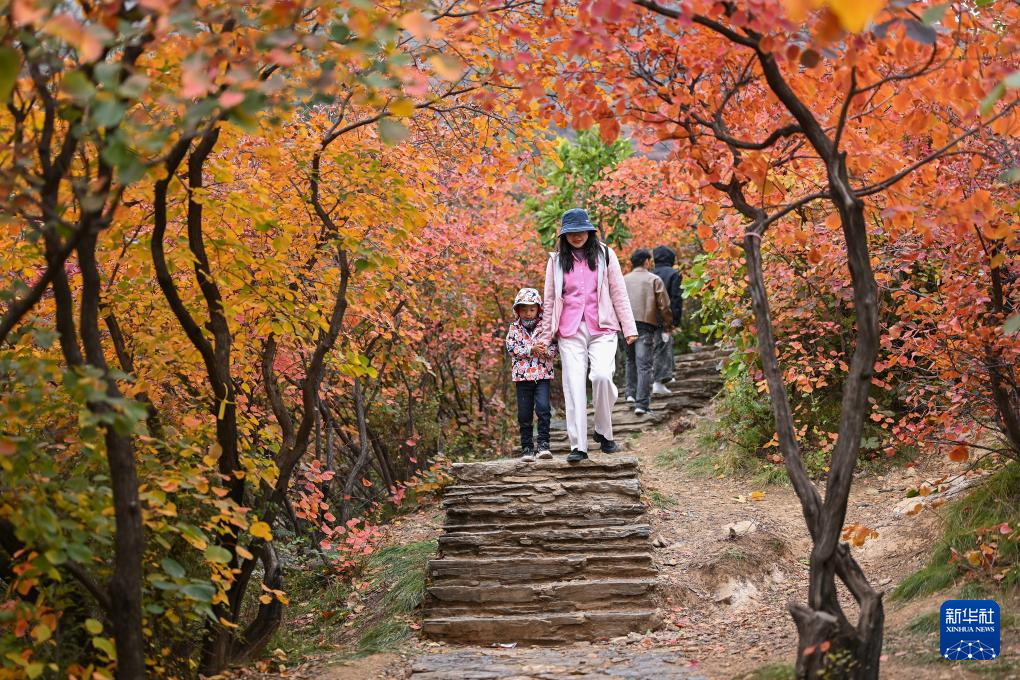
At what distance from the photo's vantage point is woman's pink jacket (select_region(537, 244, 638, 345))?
7.62 meters

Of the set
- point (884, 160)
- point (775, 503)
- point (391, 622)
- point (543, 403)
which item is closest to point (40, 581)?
point (391, 622)

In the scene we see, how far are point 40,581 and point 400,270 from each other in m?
4.38

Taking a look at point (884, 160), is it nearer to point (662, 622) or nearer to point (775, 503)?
point (662, 622)

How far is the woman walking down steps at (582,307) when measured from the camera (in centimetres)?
762

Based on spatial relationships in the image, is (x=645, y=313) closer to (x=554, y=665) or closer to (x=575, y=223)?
(x=575, y=223)

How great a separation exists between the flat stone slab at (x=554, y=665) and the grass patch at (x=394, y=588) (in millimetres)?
555

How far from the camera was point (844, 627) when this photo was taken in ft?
12.6

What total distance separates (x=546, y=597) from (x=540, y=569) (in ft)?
0.85

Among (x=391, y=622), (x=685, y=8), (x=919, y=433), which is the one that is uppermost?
(x=685, y=8)

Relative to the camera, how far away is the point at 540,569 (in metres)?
6.74

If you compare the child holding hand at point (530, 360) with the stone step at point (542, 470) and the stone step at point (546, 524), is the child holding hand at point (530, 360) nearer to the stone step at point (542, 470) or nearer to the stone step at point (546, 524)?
the stone step at point (542, 470)

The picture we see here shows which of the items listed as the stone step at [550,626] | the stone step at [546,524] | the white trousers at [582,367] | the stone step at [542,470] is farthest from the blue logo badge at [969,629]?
the white trousers at [582,367]

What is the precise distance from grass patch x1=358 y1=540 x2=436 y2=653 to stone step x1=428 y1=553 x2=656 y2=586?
322 millimetres

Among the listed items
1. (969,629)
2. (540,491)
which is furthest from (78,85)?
(540,491)
